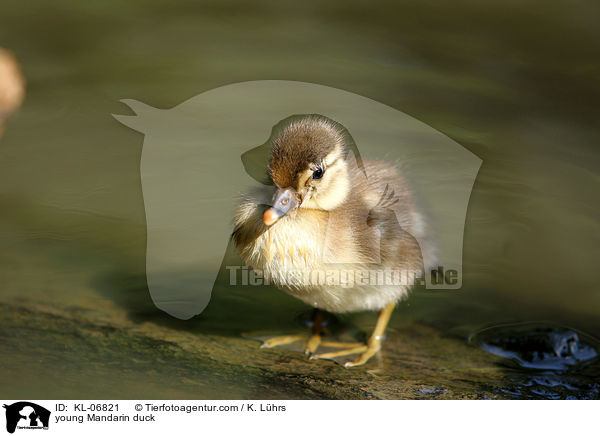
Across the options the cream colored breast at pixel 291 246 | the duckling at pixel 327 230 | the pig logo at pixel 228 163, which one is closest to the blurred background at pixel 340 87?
the pig logo at pixel 228 163

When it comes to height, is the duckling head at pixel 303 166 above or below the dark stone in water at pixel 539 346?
above

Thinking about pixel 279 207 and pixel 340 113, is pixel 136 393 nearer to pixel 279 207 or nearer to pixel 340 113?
pixel 279 207

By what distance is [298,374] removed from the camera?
207 centimetres

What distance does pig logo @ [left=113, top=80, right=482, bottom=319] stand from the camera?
260 centimetres

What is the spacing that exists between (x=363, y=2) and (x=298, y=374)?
2.26 m

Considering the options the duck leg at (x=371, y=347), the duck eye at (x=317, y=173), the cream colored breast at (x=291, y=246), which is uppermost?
the duck eye at (x=317, y=173)

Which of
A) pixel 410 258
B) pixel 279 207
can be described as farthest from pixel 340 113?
pixel 279 207

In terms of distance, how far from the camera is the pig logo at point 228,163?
2604 mm

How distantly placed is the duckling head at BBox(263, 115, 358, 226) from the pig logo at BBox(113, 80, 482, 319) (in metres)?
0.52

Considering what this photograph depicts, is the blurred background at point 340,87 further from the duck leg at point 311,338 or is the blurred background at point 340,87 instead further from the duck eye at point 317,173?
the duck eye at point 317,173

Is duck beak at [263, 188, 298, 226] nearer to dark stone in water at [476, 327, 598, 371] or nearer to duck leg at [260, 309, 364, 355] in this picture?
duck leg at [260, 309, 364, 355]
